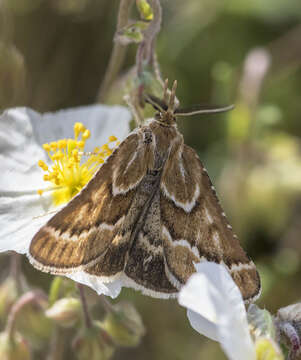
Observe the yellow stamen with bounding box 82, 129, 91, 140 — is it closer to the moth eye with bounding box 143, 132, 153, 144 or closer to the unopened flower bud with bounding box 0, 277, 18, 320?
the moth eye with bounding box 143, 132, 153, 144

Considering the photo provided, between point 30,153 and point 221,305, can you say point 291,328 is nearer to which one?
point 221,305

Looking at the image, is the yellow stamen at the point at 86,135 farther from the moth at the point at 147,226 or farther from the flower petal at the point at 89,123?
the moth at the point at 147,226

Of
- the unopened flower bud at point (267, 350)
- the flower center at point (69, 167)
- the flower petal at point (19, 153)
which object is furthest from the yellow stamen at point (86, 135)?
the unopened flower bud at point (267, 350)

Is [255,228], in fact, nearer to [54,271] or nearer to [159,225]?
[159,225]

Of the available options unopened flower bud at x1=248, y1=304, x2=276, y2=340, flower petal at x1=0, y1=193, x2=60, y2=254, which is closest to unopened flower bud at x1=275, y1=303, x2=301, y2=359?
unopened flower bud at x1=248, y1=304, x2=276, y2=340

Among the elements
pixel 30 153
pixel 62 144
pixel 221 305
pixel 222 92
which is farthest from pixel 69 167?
pixel 222 92

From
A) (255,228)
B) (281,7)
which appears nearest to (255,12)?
(281,7)
